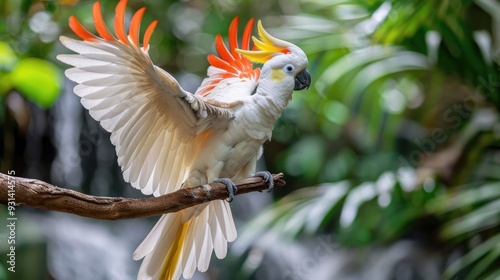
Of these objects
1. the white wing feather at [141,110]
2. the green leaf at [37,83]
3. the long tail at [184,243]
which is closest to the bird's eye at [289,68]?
the white wing feather at [141,110]

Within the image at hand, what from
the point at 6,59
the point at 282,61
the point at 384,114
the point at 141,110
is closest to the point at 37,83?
the point at 6,59

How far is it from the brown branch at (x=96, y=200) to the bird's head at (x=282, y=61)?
0.54 ft

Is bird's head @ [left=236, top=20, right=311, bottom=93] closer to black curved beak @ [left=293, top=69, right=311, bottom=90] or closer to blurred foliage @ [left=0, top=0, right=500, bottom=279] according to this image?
black curved beak @ [left=293, top=69, right=311, bottom=90]

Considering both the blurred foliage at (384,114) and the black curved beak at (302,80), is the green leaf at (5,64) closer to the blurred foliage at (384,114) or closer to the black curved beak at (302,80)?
the blurred foliage at (384,114)

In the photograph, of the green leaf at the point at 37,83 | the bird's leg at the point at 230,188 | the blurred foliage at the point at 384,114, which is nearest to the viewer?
the bird's leg at the point at 230,188

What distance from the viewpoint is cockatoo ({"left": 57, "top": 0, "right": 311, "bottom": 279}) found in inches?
32.7

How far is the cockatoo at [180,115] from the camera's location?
0.83 metres

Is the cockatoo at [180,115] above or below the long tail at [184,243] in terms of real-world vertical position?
above

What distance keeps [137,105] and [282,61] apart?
223 millimetres

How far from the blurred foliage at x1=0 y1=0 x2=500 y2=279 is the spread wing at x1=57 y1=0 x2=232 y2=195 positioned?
0.69 m

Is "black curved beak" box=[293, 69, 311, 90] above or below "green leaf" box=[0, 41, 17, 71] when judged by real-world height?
above

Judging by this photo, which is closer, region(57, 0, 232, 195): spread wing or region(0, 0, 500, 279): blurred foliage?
region(57, 0, 232, 195): spread wing

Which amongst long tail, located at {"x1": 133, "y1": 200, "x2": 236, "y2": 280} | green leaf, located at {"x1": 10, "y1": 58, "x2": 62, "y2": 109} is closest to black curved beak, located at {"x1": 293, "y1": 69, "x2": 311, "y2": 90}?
long tail, located at {"x1": 133, "y1": 200, "x2": 236, "y2": 280}

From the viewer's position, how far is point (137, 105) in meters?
0.90
